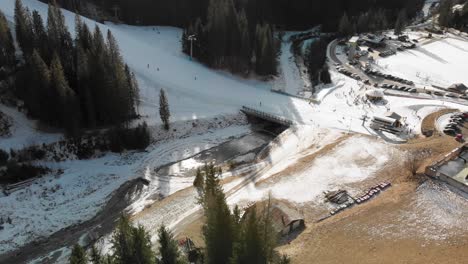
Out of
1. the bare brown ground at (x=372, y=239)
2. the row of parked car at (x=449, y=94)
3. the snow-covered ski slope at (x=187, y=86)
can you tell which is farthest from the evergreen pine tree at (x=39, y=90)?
the row of parked car at (x=449, y=94)

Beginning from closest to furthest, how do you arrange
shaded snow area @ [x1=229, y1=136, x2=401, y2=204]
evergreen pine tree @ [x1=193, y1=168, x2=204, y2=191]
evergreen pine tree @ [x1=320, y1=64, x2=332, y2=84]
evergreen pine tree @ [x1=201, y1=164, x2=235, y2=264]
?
1. evergreen pine tree @ [x1=201, y1=164, x2=235, y2=264]
2. shaded snow area @ [x1=229, y1=136, x2=401, y2=204]
3. evergreen pine tree @ [x1=193, y1=168, x2=204, y2=191]
4. evergreen pine tree @ [x1=320, y1=64, x2=332, y2=84]

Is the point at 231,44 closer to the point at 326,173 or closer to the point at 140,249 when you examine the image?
the point at 326,173

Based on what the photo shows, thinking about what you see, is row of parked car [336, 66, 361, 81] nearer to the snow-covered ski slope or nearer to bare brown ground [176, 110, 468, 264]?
the snow-covered ski slope

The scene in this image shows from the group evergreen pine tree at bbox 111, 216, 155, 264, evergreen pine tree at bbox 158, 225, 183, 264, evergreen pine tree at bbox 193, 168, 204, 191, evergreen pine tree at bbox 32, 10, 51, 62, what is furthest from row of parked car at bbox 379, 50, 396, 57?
evergreen pine tree at bbox 111, 216, 155, 264

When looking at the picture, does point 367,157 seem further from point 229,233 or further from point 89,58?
point 89,58

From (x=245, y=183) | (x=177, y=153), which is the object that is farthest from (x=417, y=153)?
(x=177, y=153)
